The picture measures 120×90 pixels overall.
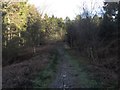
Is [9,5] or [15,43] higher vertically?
[9,5]

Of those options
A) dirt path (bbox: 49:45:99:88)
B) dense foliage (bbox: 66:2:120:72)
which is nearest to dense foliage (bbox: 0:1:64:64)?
dense foliage (bbox: 66:2:120:72)

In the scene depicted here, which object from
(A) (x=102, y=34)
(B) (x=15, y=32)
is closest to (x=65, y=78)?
(A) (x=102, y=34)

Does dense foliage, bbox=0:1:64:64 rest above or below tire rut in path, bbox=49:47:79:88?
above

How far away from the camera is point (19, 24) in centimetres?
4753

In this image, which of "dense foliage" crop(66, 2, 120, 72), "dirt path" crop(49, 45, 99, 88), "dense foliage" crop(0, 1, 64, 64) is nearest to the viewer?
Result: "dirt path" crop(49, 45, 99, 88)

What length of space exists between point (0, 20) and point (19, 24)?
30.2ft

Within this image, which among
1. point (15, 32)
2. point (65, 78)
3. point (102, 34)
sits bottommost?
point (65, 78)

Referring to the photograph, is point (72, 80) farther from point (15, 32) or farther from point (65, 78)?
point (15, 32)

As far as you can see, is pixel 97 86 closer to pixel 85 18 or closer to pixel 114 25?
pixel 85 18

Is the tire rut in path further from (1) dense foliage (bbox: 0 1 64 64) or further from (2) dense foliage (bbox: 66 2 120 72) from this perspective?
(1) dense foliage (bbox: 0 1 64 64)

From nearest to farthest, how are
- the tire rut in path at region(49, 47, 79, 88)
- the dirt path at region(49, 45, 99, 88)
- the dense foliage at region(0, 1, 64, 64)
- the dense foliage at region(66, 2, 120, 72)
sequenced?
the dirt path at region(49, 45, 99, 88) → the tire rut in path at region(49, 47, 79, 88) → the dense foliage at region(66, 2, 120, 72) → the dense foliage at region(0, 1, 64, 64)

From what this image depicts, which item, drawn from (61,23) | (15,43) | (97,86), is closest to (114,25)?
(15,43)

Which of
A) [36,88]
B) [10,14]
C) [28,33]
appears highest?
[10,14]

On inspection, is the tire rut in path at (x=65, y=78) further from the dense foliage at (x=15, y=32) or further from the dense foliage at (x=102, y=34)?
the dense foliage at (x=15, y=32)
